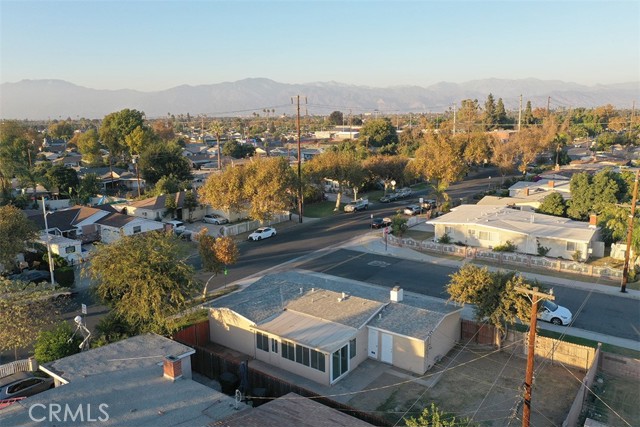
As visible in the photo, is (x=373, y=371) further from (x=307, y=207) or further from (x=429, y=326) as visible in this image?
(x=307, y=207)

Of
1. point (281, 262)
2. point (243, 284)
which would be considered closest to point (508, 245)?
point (281, 262)

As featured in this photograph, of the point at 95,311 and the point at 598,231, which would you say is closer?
the point at 95,311

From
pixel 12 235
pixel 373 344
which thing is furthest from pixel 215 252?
pixel 12 235

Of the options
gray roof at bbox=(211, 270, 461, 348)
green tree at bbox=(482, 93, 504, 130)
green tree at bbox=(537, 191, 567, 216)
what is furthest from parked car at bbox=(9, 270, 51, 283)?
green tree at bbox=(482, 93, 504, 130)

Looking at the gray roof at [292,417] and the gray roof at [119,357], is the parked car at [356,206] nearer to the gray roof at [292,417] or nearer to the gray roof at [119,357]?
the gray roof at [119,357]

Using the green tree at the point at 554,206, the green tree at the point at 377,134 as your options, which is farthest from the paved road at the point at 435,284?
the green tree at the point at 377,134

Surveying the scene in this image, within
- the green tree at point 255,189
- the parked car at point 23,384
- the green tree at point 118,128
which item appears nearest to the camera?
the parked car at point 23,384

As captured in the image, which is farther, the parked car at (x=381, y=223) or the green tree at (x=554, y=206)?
the parked car at (x=381, y=223)
